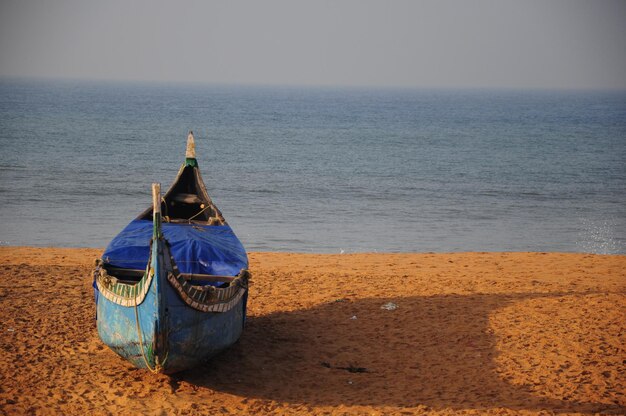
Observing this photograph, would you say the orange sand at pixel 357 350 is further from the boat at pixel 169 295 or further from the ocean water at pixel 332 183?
the ocean water at pixel 332 183

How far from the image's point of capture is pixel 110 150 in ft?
145

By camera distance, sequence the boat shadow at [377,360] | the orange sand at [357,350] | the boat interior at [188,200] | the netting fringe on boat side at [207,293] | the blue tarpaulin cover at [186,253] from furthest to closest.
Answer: the boat interior at [188,200]
the blue tarpaulin cover at [186,253]
the boat shadow at [377,360]
the orange sand at [357,350]
the netting fringe on boat side at [207,293]

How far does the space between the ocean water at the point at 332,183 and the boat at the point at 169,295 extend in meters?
9.38

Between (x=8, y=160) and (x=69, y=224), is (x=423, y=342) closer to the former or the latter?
(x=69, y=224)

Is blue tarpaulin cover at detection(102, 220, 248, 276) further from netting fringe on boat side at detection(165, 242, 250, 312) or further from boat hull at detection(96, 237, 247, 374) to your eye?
boat hull at detection(96, 237, 247, 374)

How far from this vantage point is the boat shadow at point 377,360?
968 cm

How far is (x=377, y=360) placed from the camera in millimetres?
10992

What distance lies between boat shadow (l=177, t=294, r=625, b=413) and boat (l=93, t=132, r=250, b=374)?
0.76 m

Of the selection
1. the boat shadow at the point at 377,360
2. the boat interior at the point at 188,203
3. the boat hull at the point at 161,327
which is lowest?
the boat shadow at the point at 377,360

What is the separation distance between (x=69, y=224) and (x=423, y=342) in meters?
14.9

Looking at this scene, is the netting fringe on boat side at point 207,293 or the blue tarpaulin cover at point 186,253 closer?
the netting fringe on boat side at point 207,293

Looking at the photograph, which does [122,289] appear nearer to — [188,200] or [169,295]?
[169,295]

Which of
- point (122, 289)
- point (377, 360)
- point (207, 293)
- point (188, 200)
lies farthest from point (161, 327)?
point (188, 200)

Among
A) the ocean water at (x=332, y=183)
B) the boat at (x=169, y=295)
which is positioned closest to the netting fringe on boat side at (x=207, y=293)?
the boat at (x=169, y=295)
